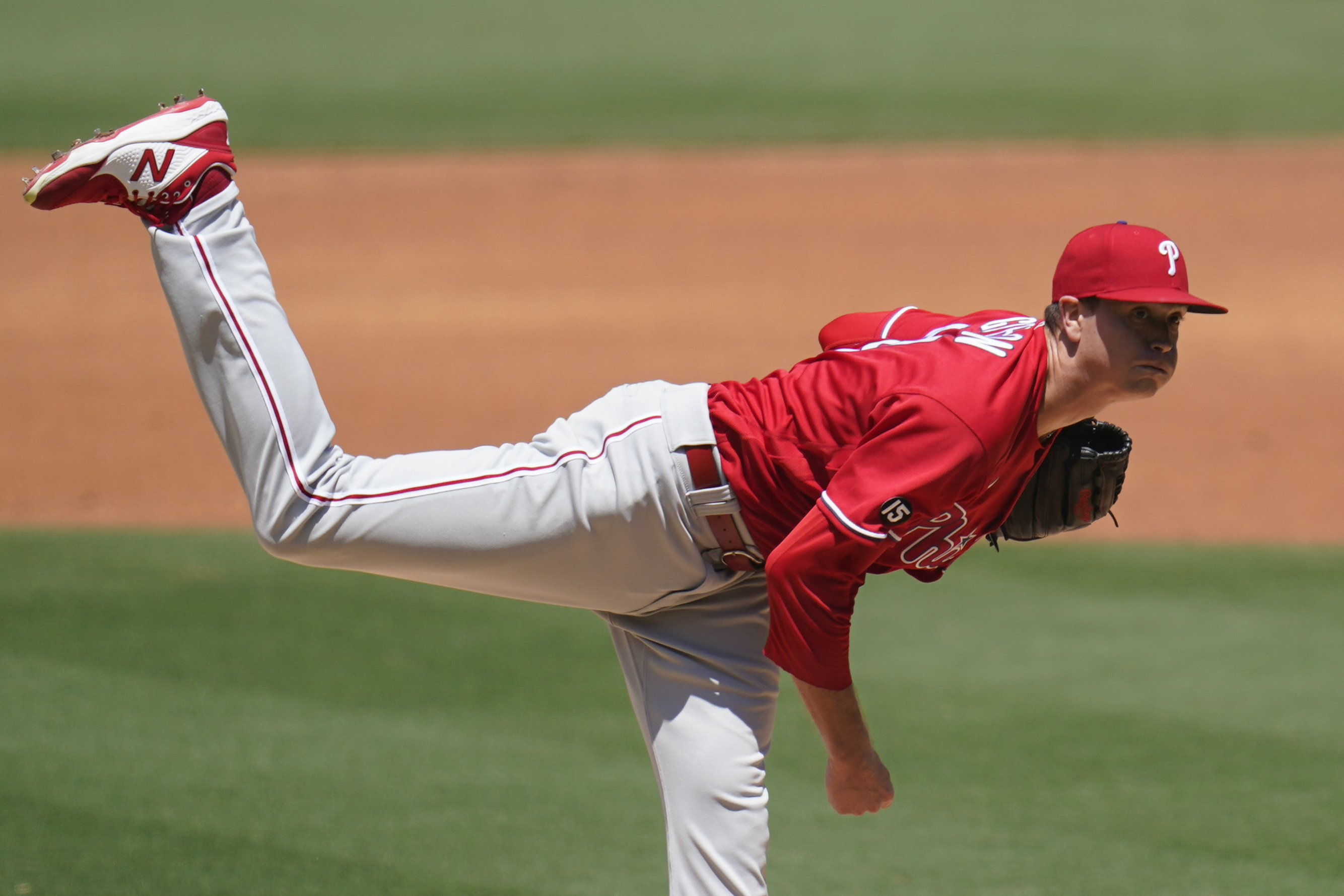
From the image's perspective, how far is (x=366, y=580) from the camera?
252 inches

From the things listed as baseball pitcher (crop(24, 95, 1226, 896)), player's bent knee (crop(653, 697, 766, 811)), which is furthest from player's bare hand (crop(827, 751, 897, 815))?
player's bent knee (crop(653, 697, 766, 811))

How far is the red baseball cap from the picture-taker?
2805mm

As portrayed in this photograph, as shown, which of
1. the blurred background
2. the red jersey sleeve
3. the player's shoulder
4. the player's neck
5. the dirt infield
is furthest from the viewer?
the dirt infield

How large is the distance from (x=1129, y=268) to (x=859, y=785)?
116cm

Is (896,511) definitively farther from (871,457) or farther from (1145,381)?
(1145,381)

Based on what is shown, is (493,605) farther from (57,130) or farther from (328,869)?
(57,130)

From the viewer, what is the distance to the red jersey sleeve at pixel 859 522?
9.09ft

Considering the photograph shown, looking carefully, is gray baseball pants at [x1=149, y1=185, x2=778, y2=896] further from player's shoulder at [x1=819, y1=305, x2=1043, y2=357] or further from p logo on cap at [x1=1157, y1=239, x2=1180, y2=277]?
p logo on cap at [x1=1157, y1=239, x2=1180, y2=277]

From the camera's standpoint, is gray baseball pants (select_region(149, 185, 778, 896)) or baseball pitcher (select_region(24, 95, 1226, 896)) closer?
baseball pitcher (select_region(24, 95, 1226, 896))

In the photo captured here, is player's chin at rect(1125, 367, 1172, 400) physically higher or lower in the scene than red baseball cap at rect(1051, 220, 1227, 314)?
lower

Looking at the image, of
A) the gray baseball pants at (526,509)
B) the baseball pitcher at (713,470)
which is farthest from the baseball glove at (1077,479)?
the gray baseball pants at (526,509)

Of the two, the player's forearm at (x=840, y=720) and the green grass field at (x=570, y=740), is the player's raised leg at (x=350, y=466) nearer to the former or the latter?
the player's forearm at (x=840, y=720)

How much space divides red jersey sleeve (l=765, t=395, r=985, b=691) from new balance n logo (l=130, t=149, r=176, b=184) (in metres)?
1.41

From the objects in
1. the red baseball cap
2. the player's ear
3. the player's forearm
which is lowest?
the player's forearm
